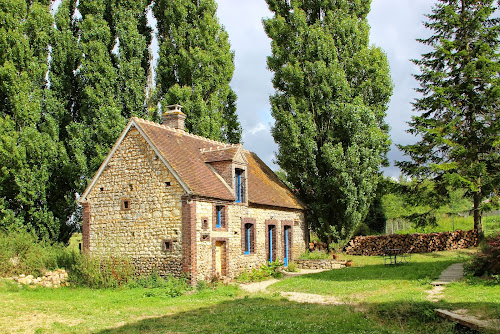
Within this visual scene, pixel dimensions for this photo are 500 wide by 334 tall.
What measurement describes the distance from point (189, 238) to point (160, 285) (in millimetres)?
1971

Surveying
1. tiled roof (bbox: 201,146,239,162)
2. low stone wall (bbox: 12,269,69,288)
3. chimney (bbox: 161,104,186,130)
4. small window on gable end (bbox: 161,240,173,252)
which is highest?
chimney (bbox: 161,104,186,130)

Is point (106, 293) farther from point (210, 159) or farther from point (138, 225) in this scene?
point (210, 159)

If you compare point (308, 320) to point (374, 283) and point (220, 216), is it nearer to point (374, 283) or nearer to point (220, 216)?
point (374, 283)

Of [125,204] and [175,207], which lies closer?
[175,207]

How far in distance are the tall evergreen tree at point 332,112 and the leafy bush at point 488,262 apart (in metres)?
9.32

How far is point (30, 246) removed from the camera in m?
18.7

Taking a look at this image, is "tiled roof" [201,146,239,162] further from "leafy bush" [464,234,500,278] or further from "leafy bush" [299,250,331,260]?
"leafy bush" [464,234,500,278]

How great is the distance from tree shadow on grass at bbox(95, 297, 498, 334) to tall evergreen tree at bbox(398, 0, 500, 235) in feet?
41.6

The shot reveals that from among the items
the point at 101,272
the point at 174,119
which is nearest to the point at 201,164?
the point at 174,119

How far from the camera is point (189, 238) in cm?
1612

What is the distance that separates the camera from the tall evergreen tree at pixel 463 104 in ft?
71.4

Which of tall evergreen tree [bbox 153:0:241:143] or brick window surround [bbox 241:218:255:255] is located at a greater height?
tall evergreen tree [bbox 153:0:241:143]

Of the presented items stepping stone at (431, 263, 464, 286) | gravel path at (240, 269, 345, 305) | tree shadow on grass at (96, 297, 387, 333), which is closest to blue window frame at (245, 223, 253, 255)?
gravel path at (240, 269, 345, 305)

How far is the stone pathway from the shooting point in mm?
11833
